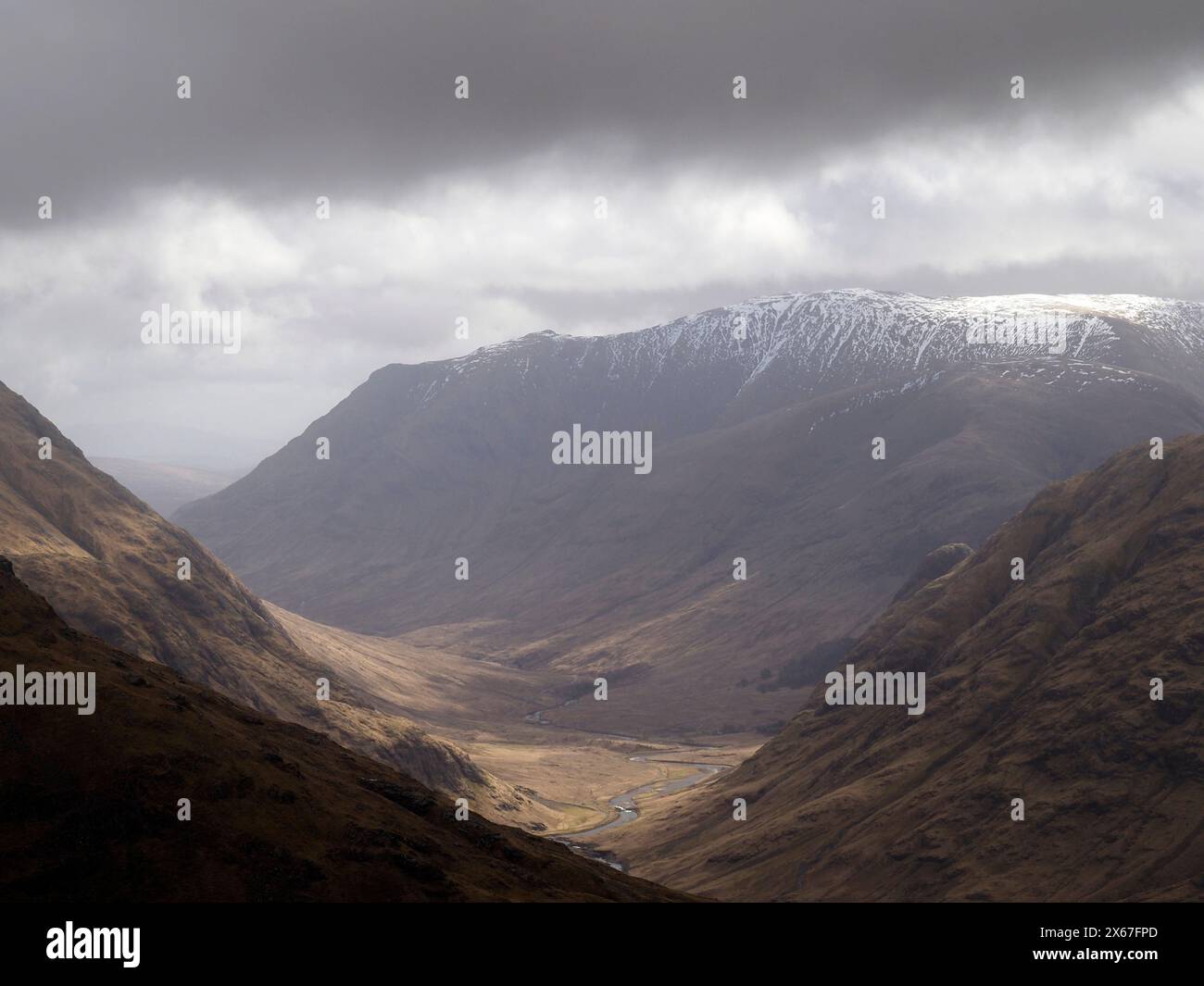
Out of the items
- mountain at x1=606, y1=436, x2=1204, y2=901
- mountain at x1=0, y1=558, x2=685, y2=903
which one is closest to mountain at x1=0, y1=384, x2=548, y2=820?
mountain at x1=606, y1=436, x2=1204, y2=901

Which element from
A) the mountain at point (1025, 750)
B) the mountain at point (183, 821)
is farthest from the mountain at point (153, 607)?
the mountain at point (183, 821)

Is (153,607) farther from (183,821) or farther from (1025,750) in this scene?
(1025,750)

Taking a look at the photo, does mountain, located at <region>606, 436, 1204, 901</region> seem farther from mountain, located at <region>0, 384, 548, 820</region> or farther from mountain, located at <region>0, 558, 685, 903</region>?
mountain, located at <region>0, 558, 685, 903</region>

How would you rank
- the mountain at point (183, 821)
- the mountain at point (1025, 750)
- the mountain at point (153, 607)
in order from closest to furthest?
the mountain at point (183, 821) → the mountain at point (1025, 750) → the mountain at point (153, 607)

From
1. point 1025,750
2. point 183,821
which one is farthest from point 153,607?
point 1025,750

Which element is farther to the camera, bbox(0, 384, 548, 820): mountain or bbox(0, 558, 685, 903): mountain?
bbox(0, 384, 548, 820): mountain

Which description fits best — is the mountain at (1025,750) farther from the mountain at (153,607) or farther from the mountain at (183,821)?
the mountain at (183,821)
